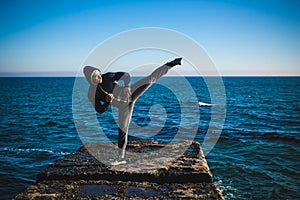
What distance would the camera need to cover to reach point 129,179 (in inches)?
207

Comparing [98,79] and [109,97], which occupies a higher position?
[98,79]

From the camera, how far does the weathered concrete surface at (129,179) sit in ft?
15.1

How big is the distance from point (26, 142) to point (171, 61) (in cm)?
1705

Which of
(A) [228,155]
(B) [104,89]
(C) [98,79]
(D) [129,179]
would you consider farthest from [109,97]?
(A) [228,155]

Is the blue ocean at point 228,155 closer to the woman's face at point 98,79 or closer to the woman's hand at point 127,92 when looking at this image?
the woman's hand at point 127,92

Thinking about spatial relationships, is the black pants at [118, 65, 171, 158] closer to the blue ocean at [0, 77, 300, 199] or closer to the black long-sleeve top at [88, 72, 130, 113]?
the black long-sleeve top at [88, 72, 130, 113]

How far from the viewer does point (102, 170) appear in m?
5.46

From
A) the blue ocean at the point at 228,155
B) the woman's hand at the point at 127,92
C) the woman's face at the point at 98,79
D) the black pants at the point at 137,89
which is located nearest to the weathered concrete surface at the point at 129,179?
the black pants at the point at 137,89

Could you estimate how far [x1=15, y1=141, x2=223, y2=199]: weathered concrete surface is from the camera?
4590 millimetres

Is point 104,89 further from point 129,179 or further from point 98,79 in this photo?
point 129,179

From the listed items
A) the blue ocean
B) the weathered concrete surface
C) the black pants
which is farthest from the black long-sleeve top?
the blue ocean

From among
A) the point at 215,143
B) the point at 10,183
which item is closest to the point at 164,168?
the point at 10,183

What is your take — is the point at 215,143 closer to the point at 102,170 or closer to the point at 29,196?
the point at 102,170

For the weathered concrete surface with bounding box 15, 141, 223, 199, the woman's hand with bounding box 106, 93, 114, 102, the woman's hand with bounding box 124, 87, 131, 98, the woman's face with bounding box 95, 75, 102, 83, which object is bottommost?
the weathered concrete surface with bounding box 15, 141, 223, 199
